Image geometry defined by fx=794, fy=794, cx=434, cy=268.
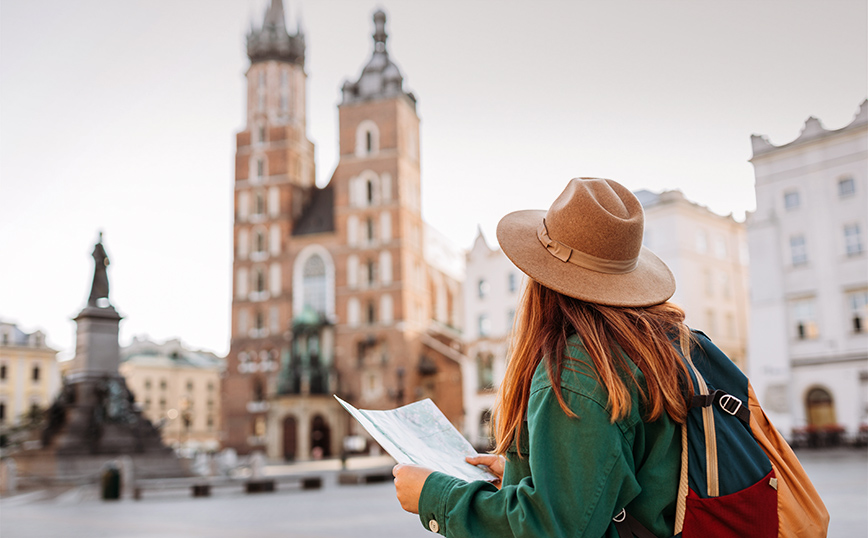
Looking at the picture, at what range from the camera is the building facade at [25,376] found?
36500mm

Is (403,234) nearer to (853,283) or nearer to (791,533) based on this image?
(853,283)

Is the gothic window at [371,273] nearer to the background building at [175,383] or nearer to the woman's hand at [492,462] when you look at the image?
the background building at [175,383]

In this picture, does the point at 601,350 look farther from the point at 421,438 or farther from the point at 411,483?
the point at 421,438

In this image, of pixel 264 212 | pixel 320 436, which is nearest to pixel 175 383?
pixel 264 212

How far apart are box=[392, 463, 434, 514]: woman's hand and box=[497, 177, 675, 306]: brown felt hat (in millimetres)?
516

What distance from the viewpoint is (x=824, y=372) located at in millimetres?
23406

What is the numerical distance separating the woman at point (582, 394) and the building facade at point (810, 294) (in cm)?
1874

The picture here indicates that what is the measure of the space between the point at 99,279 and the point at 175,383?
57.2m

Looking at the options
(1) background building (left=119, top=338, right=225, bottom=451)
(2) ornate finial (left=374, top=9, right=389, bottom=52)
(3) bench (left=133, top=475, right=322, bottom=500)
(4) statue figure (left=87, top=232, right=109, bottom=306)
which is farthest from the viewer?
(1) background building (left=119, top=338, right=225, bottom=451)

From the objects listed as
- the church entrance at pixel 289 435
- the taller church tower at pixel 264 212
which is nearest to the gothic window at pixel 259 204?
the taller church tower at pixel 264 212

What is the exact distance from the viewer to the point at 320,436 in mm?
46000

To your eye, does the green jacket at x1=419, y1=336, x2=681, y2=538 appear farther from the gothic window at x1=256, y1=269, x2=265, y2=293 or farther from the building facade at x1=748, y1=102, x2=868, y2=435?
the gothic window at x1=256, y1=269, x2=265, y2=293

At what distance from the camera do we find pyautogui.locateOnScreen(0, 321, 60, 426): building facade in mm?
36500

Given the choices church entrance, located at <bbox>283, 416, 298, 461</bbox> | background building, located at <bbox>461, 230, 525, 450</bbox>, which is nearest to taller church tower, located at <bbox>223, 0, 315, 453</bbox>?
church entrance, located at <bbox>283, 416, 298, 461</bbox>
